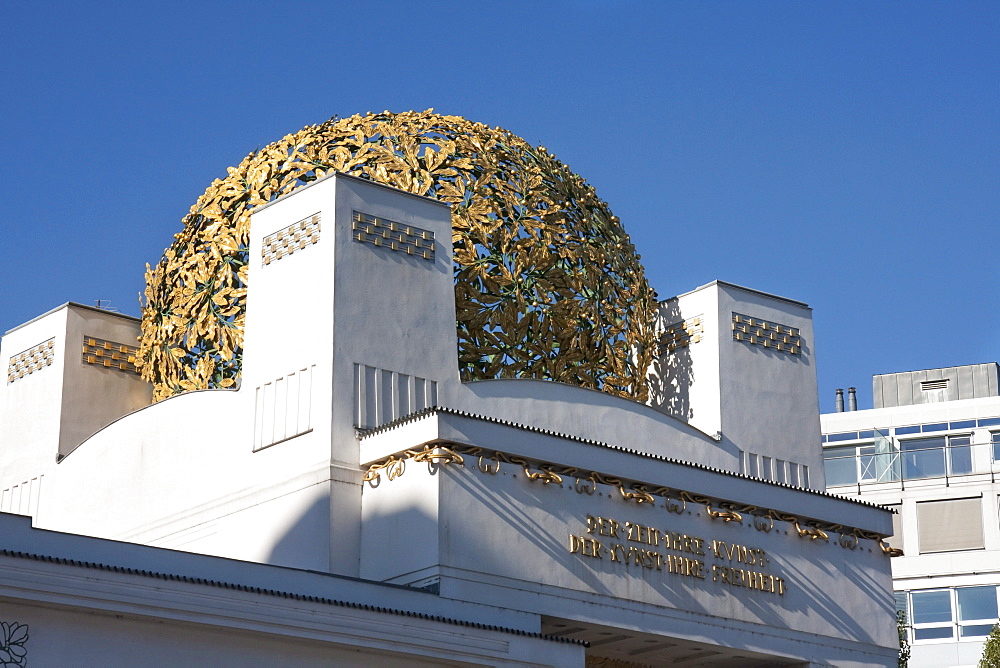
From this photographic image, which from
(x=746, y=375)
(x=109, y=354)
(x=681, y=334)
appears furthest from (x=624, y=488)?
(x=109, y=354)

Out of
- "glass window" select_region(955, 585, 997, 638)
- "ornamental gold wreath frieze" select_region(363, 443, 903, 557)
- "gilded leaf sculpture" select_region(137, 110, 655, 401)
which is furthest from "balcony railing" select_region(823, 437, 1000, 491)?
"gilded leaf sculpture" select_region(137, 110, 655, 401)

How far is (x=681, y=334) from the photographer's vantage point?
58.9ft

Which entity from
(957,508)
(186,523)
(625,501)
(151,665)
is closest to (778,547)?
(625,501)

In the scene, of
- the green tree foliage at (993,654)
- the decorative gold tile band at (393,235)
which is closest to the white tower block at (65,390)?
the decorative gold tile band at (393,235)

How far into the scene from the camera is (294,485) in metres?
14.5

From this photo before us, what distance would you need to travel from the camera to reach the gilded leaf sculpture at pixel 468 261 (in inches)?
622

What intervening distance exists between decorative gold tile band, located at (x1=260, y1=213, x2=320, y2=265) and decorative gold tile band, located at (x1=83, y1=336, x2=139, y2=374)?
10.1 feet

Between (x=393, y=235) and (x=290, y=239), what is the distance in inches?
37.1

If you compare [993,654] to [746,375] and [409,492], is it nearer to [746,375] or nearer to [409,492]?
[746,375]

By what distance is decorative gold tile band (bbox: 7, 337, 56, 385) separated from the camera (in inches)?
709

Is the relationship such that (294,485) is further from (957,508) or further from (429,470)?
(957,508)

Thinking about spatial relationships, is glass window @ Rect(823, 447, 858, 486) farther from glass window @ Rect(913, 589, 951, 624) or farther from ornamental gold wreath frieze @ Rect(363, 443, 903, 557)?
ornamental gold wreath frieze @ Rect(363, 443, 903, 557)

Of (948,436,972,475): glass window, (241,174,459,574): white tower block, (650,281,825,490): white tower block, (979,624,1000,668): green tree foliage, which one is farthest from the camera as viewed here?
(948,436,972,475): glass window

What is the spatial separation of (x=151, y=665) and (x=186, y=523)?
4305 mm
